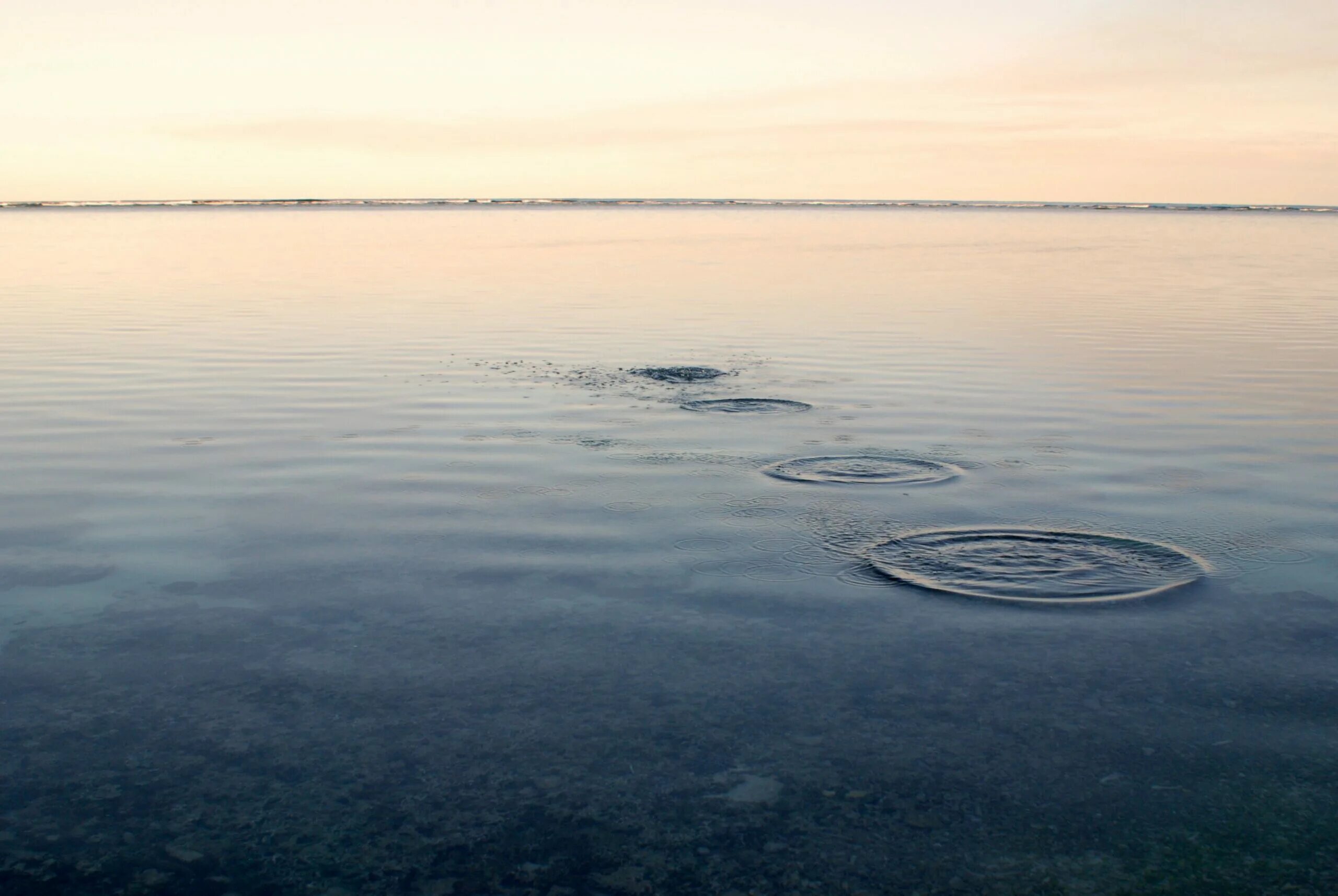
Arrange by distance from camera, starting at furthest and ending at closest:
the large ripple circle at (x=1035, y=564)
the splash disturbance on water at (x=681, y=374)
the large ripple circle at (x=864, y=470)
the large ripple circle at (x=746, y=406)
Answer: the splash disturbance on water at (x=681, y=374) → the large ripple circle at (x=746, y=406) → the large ripple circle at (x=864, y=470) → the large ripple circle at (x=1035, y=564)

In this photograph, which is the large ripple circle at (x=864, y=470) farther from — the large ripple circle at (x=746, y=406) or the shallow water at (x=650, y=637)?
the large ripple circle at (x=746, y=406)

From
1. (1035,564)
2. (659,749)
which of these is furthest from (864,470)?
(659,749)

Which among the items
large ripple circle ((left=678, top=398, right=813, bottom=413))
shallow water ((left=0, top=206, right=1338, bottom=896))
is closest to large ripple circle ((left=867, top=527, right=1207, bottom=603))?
shallow water ((left=0, top=206, right=1338, bottom=896))

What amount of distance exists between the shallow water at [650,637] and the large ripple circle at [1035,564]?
0.06m

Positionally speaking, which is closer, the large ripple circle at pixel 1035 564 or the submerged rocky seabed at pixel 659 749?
the submerged rocky seabed at pixel 659 749

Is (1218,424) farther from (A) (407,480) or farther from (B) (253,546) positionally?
(B) (253,546)

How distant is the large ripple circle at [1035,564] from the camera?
8.57 meters

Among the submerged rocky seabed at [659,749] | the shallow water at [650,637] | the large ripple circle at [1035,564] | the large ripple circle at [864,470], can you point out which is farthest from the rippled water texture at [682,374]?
the submerged rocky seabed at [659,749]

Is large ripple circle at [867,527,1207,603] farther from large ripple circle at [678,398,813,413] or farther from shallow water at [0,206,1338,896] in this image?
large ripple circle at [678,398,813,413]

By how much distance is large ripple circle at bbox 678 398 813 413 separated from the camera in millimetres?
16219

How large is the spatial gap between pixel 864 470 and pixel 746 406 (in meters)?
4.30

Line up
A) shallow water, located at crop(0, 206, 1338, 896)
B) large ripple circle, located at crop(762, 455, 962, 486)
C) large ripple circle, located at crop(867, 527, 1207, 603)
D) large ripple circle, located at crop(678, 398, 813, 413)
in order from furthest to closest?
large ripple circle, located at crop(678, 398, 813, 413) → large ripple circle, located at crop(762, 455, 962, 486) → large ripple circle, located at crop(867, 527, 1207, 603) → shallow water, located at crop(0, 206, 1338, 896)

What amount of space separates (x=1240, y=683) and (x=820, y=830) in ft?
9.87

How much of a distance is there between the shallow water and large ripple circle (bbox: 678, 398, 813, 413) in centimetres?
30
